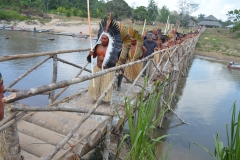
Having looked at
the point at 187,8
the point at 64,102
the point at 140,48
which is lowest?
the point at 64,102

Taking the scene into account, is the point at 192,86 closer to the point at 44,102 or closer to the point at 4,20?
the point at 44,102

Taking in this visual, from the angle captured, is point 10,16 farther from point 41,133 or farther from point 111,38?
point 41,133

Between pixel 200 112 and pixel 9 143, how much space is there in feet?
27.6

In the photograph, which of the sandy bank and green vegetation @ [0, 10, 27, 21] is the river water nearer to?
the sandy bank

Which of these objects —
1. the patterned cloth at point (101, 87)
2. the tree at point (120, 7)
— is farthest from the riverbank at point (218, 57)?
the patterned cloth at point (101, 87)

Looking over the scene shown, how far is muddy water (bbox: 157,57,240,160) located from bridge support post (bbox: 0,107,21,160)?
6.48 ft

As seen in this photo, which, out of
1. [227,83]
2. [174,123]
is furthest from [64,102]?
[227,83]

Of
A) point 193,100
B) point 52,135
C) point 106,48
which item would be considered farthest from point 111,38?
point 193,100

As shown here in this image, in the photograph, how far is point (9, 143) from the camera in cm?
146

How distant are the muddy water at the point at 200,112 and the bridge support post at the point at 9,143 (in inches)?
77.8

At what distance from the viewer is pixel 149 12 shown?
41.0 metres

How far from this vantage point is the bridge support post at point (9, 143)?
4.70 feet

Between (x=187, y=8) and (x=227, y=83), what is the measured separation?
42.1m

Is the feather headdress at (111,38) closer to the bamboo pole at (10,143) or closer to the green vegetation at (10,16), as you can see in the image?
the bamboo pole at (10,143)
